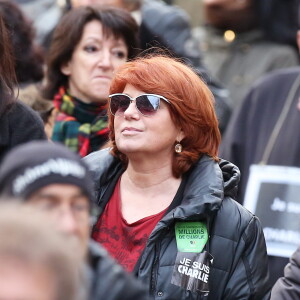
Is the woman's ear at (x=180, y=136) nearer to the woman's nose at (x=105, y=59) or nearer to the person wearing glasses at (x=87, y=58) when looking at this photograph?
the person wearing glasses at (x=87, y=58)

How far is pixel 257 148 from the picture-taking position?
6602 mm

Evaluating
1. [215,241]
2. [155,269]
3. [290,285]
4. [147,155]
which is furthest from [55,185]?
[290,285]

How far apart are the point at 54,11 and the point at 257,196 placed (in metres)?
2.26

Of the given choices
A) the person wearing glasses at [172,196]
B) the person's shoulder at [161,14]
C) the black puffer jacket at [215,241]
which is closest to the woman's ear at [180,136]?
the person wearing glasses at [172,196]

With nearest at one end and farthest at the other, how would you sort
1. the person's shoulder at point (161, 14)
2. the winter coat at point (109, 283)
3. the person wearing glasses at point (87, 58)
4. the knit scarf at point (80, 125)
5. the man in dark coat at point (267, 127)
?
the winter coat at point (109, 283) → the knit scarf at point (80, 125) → the person wearing glasses at point (87, 58) → the man in dark coat at point (267, 127) → the person's shoulder at point (161, 14)

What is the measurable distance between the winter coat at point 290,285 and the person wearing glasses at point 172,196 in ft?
0.19

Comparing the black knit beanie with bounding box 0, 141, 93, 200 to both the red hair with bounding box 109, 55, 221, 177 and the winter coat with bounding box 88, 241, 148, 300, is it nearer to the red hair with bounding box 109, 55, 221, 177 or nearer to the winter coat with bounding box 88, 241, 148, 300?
the winter coat with bounding box 88, 241, 148, 300

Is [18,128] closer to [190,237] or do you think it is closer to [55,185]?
[190,237]

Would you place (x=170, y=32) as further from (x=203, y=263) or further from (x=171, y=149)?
(x=203, y=263)

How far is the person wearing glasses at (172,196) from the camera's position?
444cm

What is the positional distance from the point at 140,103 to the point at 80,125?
117 cm

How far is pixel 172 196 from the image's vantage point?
4715 millimetres

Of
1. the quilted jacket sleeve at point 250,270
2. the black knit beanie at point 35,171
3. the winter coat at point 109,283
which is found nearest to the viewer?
the black knit beanie at point 35,171

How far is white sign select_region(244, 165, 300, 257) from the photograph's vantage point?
20.3 feet
